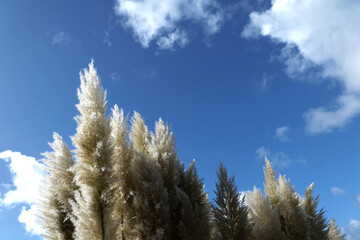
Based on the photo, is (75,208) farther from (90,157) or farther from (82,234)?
(90,157)

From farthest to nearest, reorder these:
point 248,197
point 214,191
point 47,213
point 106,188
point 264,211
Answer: point 248,197, point 264,211, point 214,191, point 47,213, point 106,188

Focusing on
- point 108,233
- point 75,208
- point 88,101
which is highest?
point 88,101

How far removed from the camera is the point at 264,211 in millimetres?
4805

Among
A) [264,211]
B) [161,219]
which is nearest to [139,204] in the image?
[161,219]

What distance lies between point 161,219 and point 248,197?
2201 millimetres

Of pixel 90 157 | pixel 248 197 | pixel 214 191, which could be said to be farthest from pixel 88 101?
pixel 248 197

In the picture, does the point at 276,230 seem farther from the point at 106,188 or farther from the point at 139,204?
the point at 106,188

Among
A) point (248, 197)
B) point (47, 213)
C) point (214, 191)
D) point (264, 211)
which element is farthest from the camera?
point (248, 197)

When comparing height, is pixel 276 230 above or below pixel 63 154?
below

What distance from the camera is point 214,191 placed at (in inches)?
174

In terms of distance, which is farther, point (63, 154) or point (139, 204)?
point (63, 154)

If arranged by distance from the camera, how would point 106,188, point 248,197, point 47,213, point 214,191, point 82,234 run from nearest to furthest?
point 82,234
point 106,188
point 47,213
point 214,191
point 248,197

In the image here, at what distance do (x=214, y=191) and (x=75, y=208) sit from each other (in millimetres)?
2050

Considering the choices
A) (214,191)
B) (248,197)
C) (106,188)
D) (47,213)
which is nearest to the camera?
(106,188)
